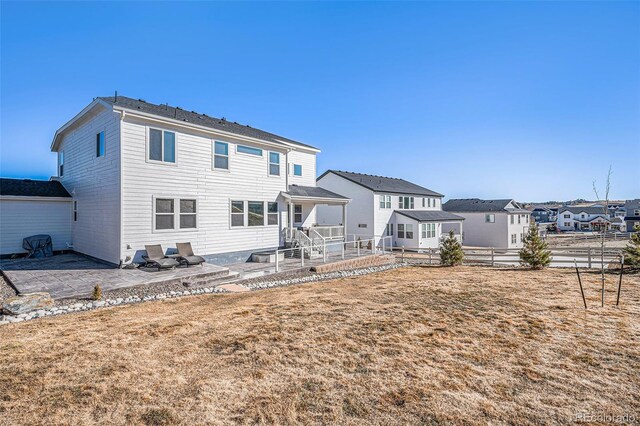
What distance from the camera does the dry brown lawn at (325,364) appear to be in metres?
3.21

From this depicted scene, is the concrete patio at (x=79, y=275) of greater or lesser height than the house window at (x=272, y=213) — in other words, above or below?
below

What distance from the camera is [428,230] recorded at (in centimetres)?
2828

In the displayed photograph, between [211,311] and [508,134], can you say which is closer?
[211,311]

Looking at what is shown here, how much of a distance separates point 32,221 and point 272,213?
10841 millimetres

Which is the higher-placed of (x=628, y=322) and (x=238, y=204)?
(x=238, y=204)

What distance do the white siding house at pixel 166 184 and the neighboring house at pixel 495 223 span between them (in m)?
27.7

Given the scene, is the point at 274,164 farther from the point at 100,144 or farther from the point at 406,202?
the point at 406,202

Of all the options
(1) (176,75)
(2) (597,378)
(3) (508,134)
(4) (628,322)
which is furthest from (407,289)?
(1) (176,75)

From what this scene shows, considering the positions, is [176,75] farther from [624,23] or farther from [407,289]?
[624,23]

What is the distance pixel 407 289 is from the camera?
9.30 metres

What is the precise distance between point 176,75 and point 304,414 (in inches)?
701

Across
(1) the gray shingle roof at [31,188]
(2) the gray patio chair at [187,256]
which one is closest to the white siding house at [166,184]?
(2) the gray patio chair at [187,256]

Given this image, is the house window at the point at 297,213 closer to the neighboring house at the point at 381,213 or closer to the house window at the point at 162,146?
the house window at the point at 162,146

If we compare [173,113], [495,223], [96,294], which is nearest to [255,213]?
[173,113]
